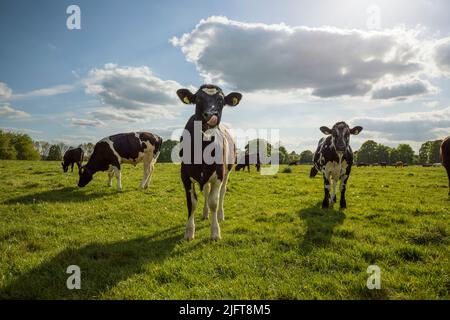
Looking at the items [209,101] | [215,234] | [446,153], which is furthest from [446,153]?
[209,101]

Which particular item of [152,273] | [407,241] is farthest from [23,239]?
[407,241]

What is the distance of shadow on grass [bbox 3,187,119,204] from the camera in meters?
10.4

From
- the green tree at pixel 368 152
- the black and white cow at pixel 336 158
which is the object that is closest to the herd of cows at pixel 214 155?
the black and white cow at pixel 336 158

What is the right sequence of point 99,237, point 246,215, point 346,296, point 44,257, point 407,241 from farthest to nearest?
point 246,215
point 99,237
point 407,241
point 44,257
point 346,296

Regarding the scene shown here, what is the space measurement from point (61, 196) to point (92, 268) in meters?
7.85

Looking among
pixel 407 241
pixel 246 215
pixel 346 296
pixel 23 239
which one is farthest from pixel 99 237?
pixel 407 241

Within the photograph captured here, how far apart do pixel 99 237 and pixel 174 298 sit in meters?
3.55

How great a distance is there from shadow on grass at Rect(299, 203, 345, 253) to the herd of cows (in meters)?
0.97

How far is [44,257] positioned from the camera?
17.4ft

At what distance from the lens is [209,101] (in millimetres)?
6004

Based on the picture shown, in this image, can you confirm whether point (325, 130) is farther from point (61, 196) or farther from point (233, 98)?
point (61, 196)
